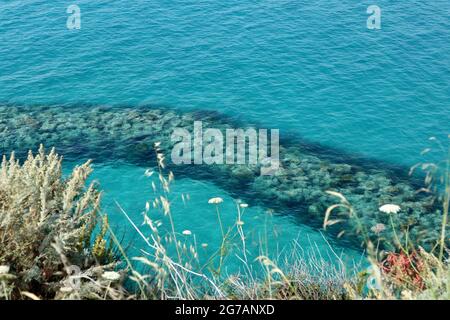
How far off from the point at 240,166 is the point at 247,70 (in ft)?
24.1

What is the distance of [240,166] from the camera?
16.7 m

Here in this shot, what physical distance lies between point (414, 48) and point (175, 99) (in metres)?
11.0

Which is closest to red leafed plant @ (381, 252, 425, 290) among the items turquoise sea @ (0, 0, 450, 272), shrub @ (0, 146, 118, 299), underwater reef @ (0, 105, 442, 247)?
shrub @ (0, 146, 118, 299)

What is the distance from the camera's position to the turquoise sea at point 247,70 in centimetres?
1748

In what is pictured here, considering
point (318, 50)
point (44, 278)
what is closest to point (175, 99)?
point (318, 50)

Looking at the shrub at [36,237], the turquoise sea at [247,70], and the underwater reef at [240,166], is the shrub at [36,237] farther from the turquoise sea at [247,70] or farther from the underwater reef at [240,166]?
the underwater reef at [240,166]

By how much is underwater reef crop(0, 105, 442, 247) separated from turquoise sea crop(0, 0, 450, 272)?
19.0 inches

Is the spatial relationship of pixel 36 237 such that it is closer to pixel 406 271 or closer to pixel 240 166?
pixel 406 271

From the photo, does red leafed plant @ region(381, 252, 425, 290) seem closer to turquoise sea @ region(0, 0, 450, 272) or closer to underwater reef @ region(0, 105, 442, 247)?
underwater reef @ region(0, 105, 442, 247)

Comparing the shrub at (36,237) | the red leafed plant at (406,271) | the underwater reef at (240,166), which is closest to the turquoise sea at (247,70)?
the underwater reef at (240,166)

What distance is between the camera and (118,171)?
54.6 ft

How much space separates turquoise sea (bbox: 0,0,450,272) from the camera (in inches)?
688

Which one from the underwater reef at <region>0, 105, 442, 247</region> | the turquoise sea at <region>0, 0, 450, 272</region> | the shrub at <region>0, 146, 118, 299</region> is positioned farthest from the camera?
the turquoise sea at <region>0, 0, 450, 272</region>

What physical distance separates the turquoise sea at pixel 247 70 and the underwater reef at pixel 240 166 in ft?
1.59
